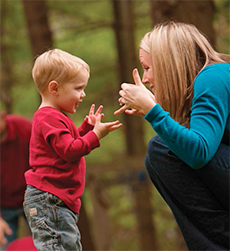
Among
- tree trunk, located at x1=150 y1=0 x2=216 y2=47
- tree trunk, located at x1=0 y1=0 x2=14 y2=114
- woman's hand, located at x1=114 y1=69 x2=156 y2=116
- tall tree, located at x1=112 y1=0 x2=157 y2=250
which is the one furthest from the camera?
tree trunk, located at x1=0 y1=0 x2=14 y2=114

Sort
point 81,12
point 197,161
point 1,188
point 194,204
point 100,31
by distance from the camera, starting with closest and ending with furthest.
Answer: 1. point 197,161
2. point 194,204
3. point 1,188
4. point 81,12
5. point 100,31

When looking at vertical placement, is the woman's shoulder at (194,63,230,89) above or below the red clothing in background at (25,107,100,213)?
above

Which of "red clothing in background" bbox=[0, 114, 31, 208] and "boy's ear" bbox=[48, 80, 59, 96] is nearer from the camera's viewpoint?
"boy's ear" bbox=[48, 80, 59, 96]

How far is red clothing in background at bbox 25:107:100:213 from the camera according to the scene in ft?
5.74

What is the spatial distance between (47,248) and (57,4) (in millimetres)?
6082

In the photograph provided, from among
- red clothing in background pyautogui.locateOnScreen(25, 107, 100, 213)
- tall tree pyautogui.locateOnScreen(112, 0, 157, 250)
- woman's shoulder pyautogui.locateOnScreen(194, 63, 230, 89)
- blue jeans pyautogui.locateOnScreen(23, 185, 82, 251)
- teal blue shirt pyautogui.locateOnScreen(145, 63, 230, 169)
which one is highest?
woman's shoulder pyautogui.locateOnScreen(194, 63, 230, 89)

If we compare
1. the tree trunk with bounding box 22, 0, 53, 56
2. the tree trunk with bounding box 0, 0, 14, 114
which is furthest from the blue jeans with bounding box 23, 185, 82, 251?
the tree trunk with bounding box 0, 0, 14, 114

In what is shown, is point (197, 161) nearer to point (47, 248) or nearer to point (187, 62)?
point (187, 62)

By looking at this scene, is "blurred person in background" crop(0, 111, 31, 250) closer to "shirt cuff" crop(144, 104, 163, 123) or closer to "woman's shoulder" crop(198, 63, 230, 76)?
"shirt cuff" crop(144, 104, 163, 123)

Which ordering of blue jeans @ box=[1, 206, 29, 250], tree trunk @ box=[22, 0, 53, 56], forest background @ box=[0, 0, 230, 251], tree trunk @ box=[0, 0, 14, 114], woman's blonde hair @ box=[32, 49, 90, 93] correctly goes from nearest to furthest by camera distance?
1. woman's blonde hair @ box=[32, 49, 90, 93]
2. blue jeans @ box=[1, 206, 29, 250]
3. tree trunk @ box=[22, 0, 53, 56]
4. forest background @ box=[0, 0, 230, 251]
5. tree trunk @ box=[0, 0, 14, 114]

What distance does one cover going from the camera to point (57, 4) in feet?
23.4

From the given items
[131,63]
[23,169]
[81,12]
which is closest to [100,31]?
[81,12]

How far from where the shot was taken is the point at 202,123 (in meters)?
1.59

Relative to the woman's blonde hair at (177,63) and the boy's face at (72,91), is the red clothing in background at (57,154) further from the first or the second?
the woman's blonde hair at (177,63)
